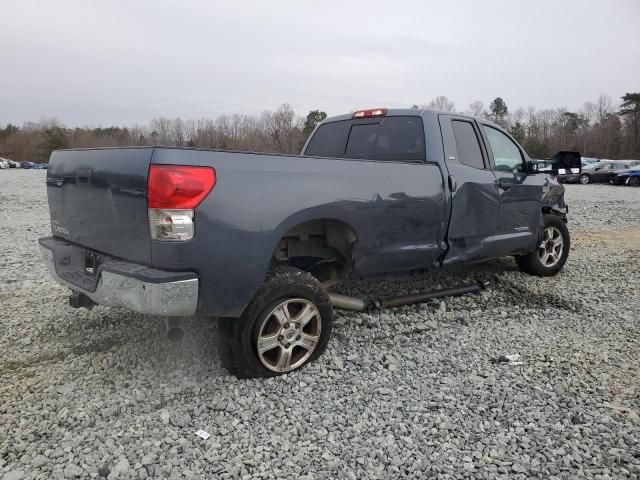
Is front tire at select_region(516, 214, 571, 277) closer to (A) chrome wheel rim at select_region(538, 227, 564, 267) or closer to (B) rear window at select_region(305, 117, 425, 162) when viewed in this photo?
(A) chrome wheel rim at select_region(538, 227, 564, 267)

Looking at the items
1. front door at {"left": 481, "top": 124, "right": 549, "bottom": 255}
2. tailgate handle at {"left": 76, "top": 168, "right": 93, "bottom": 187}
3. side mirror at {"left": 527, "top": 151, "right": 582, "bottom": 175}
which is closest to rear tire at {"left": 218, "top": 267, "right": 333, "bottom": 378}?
tailgate handle at {"left": 76, "top": 168, "right": 93, "bottom": 187}

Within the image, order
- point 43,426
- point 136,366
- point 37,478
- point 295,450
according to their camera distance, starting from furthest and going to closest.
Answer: point 136,366
point 43,426
point 295,450
point 37,478

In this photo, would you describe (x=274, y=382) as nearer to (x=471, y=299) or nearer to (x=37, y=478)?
(x=37, y=478)

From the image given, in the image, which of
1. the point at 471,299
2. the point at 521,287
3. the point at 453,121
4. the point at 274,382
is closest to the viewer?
the point at 274,382

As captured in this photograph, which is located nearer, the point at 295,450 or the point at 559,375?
the point at 295,450

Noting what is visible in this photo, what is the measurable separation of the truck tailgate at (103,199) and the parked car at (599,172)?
3068 cm

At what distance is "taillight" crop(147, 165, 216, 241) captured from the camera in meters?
2.73

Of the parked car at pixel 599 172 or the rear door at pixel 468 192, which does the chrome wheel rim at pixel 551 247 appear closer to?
the rear door at pixel 468 192

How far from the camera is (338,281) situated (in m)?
4.03

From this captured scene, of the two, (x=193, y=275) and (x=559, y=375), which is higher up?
(x=193, y=275)

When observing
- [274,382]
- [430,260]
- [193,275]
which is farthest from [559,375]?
[193,275]

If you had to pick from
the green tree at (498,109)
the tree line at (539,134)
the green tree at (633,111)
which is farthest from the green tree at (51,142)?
the green tree at (633,111)

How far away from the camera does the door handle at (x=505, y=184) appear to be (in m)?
4.98

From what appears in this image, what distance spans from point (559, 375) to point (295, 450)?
2.03m
